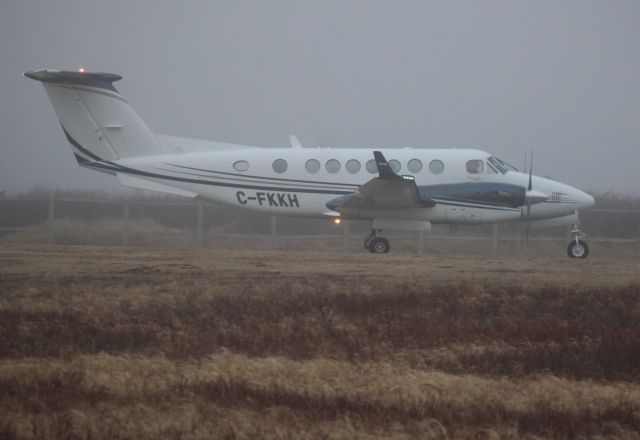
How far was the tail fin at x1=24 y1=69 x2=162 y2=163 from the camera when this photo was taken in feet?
82.4

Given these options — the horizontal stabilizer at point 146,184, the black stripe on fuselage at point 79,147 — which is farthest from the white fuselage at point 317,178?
the black stripe on fuselage at point 79,147

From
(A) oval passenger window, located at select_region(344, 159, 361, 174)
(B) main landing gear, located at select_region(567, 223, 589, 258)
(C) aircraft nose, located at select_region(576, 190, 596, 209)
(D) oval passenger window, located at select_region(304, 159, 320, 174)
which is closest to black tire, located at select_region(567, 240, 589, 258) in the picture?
(B) main landing gear, located at select_region(567, 223, 589, 258)

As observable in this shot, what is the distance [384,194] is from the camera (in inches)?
966

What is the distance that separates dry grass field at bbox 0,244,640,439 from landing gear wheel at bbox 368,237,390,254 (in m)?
7.57

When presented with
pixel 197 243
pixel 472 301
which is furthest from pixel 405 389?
pixel 197 243

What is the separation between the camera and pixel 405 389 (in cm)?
938

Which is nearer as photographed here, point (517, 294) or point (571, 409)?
point (571, 409)

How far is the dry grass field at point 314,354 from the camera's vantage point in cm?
825

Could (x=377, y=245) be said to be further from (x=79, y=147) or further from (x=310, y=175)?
(x=79, y=147)

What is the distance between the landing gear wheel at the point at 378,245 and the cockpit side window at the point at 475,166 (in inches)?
131

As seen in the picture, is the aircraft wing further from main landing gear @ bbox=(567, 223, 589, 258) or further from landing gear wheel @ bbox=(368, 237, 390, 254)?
main landing gear @ bbox=(567, 223, 589, 258)

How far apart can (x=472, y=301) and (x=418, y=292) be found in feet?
3.63

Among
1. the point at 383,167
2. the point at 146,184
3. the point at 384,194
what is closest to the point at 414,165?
the point at 384,194

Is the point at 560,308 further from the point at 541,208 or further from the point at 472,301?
the point at 541,208
